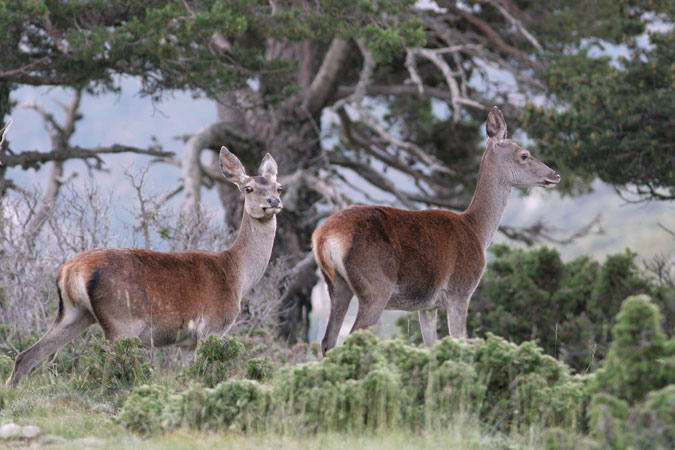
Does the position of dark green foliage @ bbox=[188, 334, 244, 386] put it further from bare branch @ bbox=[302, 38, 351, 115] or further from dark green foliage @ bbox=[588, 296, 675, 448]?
bare branch @ bbox=[302, 38, 351, 115]

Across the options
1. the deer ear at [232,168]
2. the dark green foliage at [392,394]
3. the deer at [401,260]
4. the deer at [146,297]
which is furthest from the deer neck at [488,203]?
the dark green foliage at [392,394]

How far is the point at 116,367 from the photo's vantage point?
25.5 ft

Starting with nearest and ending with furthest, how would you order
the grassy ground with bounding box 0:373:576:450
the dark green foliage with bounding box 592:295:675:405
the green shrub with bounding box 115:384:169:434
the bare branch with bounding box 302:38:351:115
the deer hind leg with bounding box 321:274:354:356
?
1. the dark green foliage with bounding box 592:295:675:405
2. the grassy ground with bounding box 0:373:576:450
3. the green shrub with bounding box 115:384:169:434
4. the deer hind leg with bounding box 321:274:354:356
5. the bare branch with bounding box 302:38:351:115

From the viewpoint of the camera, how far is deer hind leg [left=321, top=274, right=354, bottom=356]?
794cm

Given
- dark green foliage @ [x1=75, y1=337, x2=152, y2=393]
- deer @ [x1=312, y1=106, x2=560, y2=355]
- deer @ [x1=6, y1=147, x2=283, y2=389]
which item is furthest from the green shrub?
deer @ [x1=312, y1=106, x2=560, y2=355]

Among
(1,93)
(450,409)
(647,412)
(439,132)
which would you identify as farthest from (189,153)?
(647,412)

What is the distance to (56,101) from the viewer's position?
2109cm

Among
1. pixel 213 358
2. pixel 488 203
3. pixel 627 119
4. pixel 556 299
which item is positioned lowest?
pixel 556 299

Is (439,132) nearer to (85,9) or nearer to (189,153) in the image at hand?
(189,153)

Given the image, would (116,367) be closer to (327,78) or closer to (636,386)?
(636,386)

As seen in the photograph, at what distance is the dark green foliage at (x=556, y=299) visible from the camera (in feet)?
52.8

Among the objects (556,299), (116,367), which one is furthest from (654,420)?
(556,299)

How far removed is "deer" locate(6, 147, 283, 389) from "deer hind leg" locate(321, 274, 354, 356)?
0.91m

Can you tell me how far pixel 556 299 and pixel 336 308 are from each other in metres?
9.96
